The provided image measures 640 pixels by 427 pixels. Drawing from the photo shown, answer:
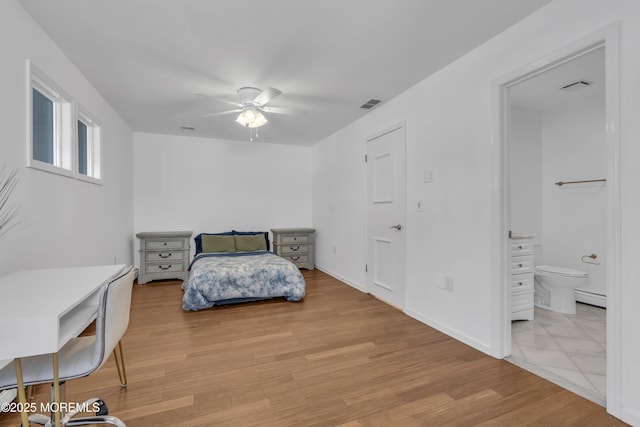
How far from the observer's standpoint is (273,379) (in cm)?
203

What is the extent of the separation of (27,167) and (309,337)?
8.11 feet

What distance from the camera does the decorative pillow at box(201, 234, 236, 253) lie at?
16.3 feet

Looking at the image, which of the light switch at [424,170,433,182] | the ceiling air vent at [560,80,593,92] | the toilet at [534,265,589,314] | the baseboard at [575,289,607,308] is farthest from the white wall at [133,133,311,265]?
the baseboard at [575,289,607,308]

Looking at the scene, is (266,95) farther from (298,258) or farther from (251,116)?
(298,258)

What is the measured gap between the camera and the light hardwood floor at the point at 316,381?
5.43 feet

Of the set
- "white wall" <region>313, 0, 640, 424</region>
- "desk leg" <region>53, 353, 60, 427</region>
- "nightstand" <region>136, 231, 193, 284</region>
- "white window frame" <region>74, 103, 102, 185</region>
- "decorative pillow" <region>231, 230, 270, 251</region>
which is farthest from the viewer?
"decorative pillow" <region>231, 230, 270, 251</region>

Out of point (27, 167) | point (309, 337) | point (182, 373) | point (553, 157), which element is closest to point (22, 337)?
point (182, 373)

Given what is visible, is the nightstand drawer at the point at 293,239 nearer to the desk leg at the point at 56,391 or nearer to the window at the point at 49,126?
the window at the point at 49,126

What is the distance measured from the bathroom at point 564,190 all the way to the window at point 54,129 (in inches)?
152

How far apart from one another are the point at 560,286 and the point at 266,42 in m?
3.85

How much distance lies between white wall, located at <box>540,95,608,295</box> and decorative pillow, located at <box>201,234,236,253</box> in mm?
4681

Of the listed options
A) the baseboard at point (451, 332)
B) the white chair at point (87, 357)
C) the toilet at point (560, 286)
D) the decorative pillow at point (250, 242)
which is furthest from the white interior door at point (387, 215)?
the white chair at point (87, 357)

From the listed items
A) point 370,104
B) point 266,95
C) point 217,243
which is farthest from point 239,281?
point 370,104

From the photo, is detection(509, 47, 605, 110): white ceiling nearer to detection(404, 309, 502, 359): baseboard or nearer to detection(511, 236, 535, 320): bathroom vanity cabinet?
detection(511, 236, 535, 320): bathroom vanity cabinet
